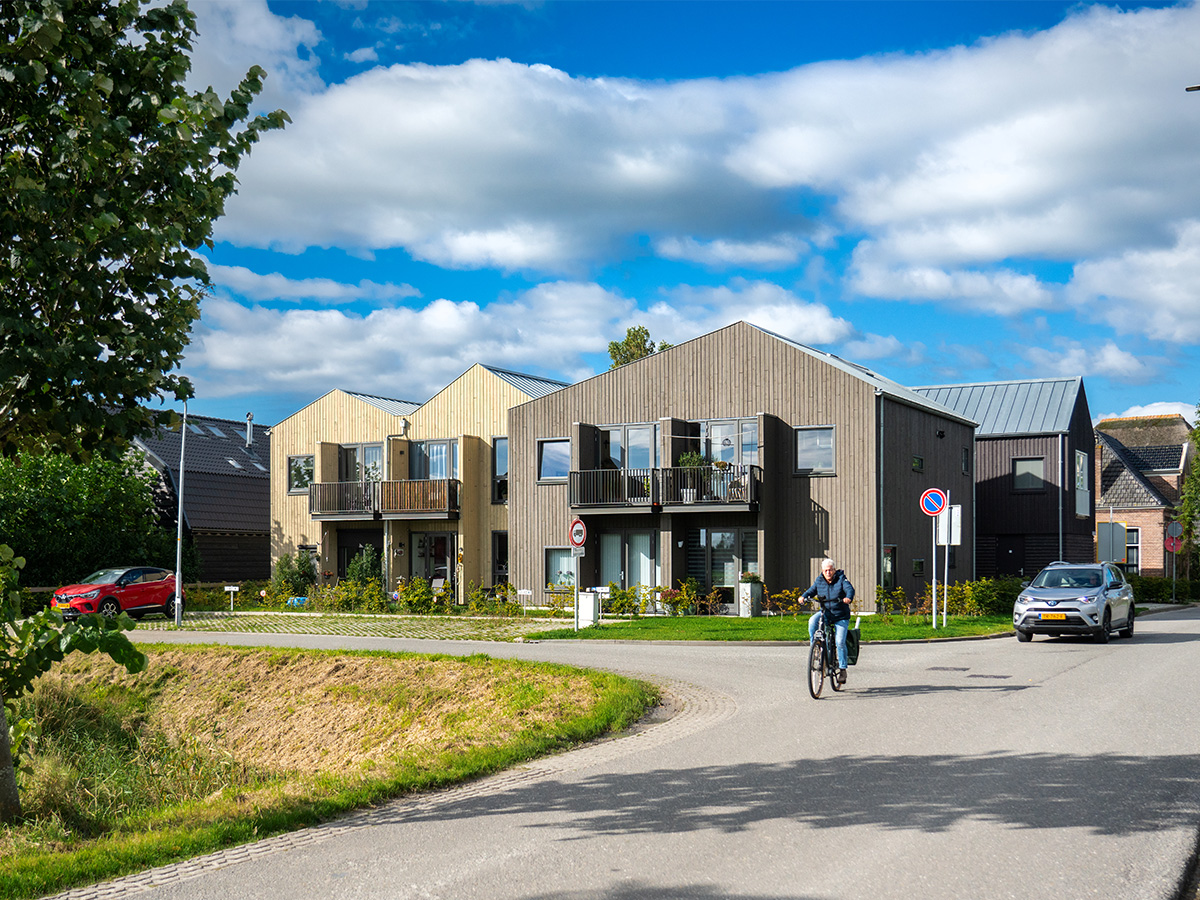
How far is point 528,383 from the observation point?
38.4 m

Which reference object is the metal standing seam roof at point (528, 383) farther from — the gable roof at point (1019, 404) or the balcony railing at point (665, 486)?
the gable roof at point (1019, 404)

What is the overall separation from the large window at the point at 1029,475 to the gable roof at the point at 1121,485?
15497 mm

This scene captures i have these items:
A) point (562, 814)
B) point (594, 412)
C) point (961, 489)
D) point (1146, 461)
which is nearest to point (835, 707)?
point (562, 814)

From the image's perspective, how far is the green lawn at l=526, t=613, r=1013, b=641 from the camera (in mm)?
21938

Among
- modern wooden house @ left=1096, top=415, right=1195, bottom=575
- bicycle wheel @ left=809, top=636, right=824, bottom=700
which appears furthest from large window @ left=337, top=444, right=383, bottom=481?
modern wooden house @ left=1096, top=415, right=1195, bottom=575

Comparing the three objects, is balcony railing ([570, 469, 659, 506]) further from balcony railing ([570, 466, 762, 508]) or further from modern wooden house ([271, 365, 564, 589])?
modern wooden house ([271, 365, 564, 589])

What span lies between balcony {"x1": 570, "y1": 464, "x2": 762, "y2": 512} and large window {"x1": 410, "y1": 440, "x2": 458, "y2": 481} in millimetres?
6505

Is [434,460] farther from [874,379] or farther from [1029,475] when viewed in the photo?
[1029,475]

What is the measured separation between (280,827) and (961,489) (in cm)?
3194

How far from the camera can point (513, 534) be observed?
3375cm

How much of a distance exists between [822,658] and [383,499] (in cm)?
2525

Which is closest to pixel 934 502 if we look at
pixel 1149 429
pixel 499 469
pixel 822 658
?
pixel 822 658

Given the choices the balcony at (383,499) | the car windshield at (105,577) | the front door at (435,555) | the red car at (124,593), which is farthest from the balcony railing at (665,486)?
the car windshield at (105,577)

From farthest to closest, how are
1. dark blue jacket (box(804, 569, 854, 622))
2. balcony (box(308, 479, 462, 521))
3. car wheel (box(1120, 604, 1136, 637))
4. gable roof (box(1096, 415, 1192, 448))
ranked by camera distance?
gable roof (box(1096, 415, 1192, 448)), balcony (box(308, 479, 462, 521)), car wheel (box(1120, 604, 1136, 637)), dark blue jacket (box(804, 569, 854, 622))
